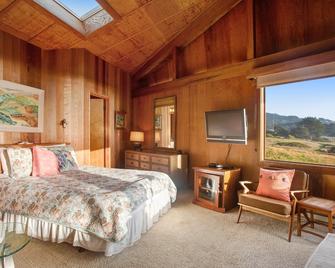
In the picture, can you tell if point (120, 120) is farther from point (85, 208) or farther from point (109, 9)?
point (85, 208)

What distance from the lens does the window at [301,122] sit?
3.07 metres

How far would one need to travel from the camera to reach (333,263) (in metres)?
1.21

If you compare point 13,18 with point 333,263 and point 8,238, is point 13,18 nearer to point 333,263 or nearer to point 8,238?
point 8,238

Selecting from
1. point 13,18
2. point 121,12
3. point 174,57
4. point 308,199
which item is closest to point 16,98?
point 13,18

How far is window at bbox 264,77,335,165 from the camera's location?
10.1 feet

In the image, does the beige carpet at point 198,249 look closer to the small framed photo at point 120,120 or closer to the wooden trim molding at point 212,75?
the wooden trim molding at point 212,75

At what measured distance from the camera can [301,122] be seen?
10.9ft

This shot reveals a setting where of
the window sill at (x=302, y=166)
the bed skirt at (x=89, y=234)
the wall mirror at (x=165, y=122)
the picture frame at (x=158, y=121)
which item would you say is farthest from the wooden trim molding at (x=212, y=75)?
the bed skirt at (x=89, y=234)

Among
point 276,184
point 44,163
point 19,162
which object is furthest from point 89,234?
point 276,184

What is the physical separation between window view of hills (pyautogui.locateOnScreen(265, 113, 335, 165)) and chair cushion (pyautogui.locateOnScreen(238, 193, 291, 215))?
1057 mm

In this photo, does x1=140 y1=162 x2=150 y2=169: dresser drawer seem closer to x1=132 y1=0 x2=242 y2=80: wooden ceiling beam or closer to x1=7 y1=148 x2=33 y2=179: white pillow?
x1=7 y1=148 x2=33 y2=179: white pillow

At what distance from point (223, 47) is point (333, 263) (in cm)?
372

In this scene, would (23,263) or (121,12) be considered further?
(121,12)

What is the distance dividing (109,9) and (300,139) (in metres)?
3.72
